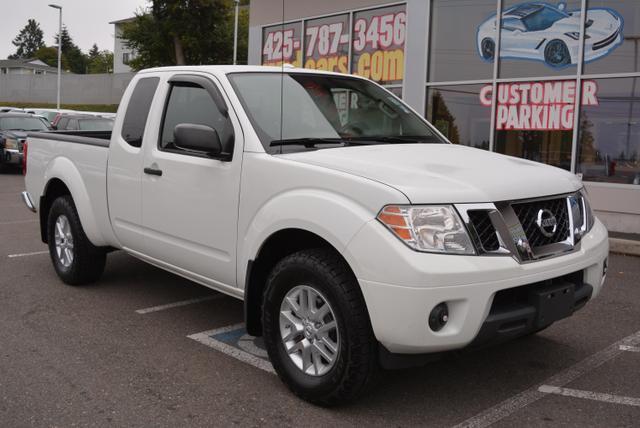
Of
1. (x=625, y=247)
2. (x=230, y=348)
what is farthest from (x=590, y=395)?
(x=625, y=247)

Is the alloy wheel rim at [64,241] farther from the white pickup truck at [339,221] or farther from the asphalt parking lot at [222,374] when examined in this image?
the white pickup truck at [339,221]

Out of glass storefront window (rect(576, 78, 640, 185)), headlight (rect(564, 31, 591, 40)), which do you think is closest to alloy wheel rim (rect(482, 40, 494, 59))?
headlight (rect(564, 31, 591, 40))

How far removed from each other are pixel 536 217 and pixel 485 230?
1.34 feet

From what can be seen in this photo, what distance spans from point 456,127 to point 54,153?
8.15 m

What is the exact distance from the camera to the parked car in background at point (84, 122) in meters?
18.8

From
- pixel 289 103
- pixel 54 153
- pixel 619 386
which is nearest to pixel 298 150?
pixel 289 103

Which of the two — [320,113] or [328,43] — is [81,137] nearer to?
[320,113]

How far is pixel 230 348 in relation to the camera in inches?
187

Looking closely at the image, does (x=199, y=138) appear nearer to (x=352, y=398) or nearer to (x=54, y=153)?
(x=352, y=398)

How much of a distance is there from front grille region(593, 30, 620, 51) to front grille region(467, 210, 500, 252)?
8.33 metres

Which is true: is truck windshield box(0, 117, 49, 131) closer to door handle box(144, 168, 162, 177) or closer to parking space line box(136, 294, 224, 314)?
parking space line box(136, 294, 224, 314)

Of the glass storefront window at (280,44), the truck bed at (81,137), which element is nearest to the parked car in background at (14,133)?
the glass storefront window at (280,44)

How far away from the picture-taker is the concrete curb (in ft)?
28.9

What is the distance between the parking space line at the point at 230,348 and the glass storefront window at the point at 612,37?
783cm
